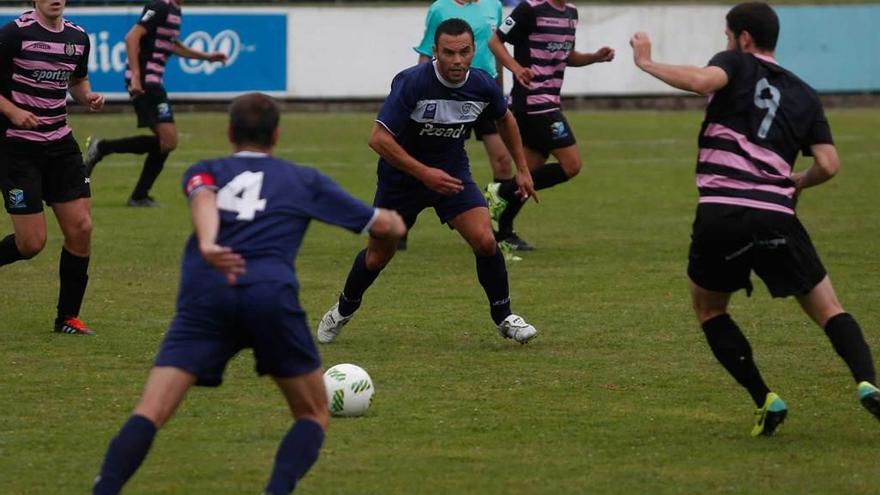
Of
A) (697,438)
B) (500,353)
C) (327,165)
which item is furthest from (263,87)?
(697,438)

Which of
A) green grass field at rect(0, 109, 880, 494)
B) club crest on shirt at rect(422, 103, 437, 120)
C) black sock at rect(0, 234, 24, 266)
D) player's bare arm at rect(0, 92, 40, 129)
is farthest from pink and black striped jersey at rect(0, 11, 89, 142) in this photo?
club crest on shirt at rect(422, 103, 437, 120)

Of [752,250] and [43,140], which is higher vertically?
[752,250]

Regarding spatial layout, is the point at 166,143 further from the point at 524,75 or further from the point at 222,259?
the point at 222,259

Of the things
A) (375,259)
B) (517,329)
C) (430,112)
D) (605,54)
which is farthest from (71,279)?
(605,54)

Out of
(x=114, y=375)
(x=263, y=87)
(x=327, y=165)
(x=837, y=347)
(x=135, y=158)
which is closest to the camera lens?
(x=837, y=347)

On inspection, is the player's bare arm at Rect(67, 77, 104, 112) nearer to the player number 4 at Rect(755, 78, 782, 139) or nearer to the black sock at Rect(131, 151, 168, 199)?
the player number 4 at Rect(755, 78, 782, 139)

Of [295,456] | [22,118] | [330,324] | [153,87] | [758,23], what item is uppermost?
[758,23]

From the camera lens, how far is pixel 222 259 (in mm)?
5230

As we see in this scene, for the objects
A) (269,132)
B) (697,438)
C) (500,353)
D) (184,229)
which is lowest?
(184,229)

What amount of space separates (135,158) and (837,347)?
1521 cm

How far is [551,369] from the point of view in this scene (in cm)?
855

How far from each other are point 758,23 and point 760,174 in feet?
2.11

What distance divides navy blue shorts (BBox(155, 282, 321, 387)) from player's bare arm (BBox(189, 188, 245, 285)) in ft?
Answer: 0.32

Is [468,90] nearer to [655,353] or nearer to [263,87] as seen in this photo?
[655,353]
